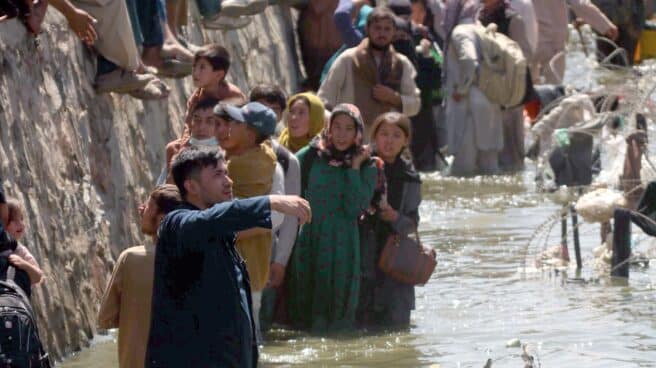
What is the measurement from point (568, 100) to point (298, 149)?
6.23 meters

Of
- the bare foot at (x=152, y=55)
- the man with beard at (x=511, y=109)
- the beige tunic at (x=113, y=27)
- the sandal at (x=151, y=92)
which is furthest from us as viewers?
the man with beard at (x=511, y=109)

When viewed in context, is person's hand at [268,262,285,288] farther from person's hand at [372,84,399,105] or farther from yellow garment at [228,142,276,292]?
person's hand at [372,84,399,105]

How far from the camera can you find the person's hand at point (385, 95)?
14.9m

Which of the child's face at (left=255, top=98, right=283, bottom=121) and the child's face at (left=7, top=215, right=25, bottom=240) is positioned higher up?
the child's face at (left=255, top=98, right=283, bottom=121)

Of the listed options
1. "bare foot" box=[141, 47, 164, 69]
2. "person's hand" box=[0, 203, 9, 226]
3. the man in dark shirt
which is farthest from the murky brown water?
the man in dark shirt

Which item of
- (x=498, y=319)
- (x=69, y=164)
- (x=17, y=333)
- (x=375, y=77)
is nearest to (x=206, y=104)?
(x=69, y=164)

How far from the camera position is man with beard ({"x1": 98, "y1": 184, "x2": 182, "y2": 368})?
7992mm

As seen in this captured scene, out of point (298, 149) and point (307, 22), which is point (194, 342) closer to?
point (298, 149)

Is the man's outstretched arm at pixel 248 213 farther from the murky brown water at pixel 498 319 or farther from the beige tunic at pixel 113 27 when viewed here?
the beige tunic at pixel 113 27

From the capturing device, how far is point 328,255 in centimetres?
1131

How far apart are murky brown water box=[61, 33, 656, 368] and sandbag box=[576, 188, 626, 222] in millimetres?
349

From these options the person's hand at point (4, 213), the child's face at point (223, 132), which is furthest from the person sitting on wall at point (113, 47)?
the person's hand at point (4, 213)

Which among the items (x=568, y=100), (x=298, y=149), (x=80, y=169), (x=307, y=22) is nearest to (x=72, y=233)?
(x=80, y=169)

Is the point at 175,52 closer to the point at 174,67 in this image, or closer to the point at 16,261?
the point at 174,67
